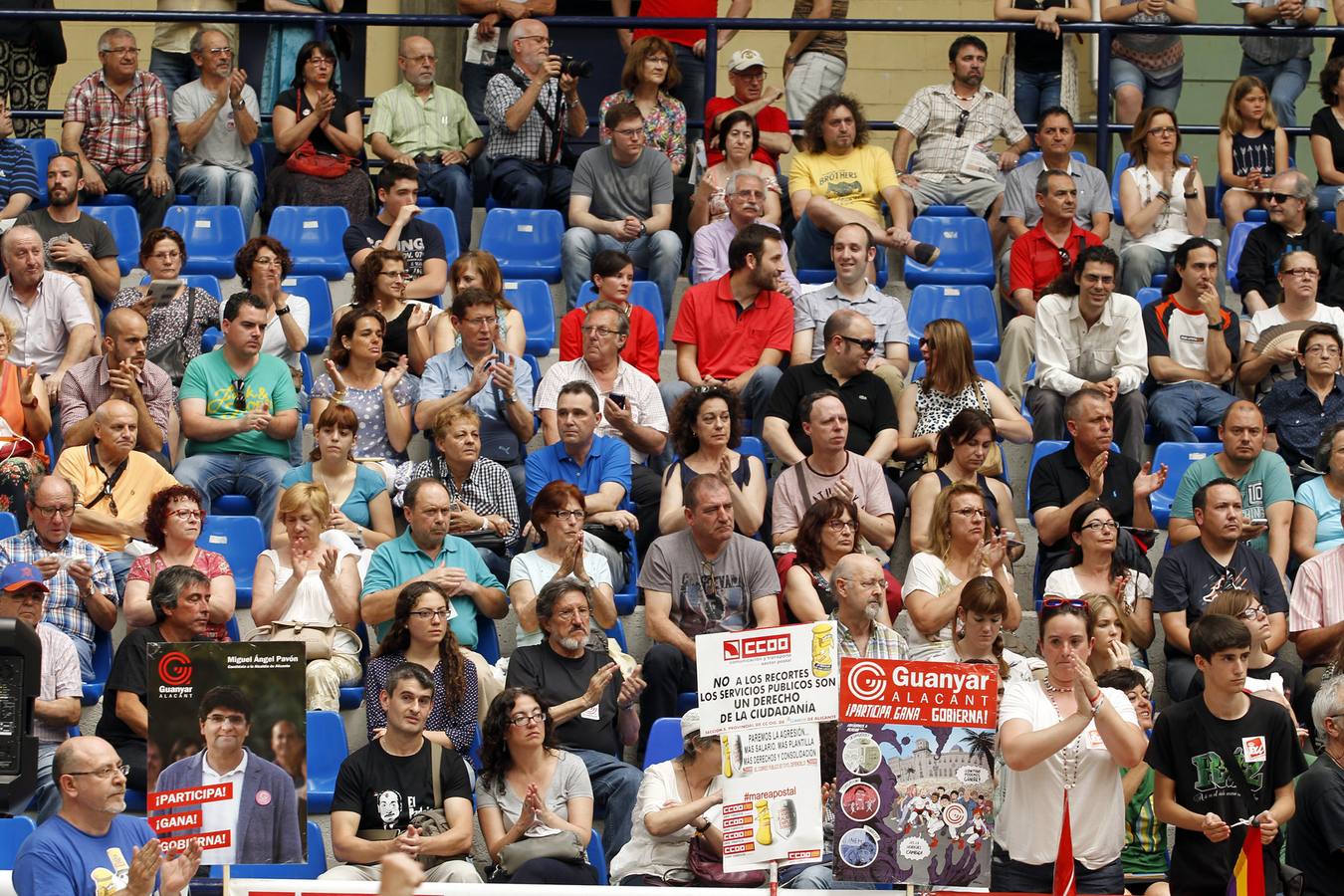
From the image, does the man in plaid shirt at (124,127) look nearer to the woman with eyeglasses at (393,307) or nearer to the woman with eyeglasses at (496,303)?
the woman with eyeglasses at (393,307)

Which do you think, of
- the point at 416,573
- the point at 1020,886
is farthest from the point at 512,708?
the point at 1020,886

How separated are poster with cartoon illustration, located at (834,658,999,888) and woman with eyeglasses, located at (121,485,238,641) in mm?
3088

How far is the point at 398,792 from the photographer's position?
24.3 ft

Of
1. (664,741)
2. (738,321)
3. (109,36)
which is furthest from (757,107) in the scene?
(664,741)

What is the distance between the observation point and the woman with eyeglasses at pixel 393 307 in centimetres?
1034

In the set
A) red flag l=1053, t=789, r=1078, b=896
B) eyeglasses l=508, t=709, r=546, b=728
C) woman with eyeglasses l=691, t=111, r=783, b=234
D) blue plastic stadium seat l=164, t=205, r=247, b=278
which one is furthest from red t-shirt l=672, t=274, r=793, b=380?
red flag l=1053, t=789, r=1078, b=896

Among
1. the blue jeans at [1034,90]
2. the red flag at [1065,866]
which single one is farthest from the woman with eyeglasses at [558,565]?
the blue jeans at [1034,90]

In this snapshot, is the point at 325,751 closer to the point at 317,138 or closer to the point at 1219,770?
the point at 1219,770

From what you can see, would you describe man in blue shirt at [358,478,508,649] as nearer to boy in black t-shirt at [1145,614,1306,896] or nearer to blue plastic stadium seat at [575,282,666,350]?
blue plastic stadium seat at [575,282,666,350]

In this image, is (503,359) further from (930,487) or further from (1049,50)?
(1049,50)

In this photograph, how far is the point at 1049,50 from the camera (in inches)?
492

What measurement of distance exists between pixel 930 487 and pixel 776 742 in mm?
2977

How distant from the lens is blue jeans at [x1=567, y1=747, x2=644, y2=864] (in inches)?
310

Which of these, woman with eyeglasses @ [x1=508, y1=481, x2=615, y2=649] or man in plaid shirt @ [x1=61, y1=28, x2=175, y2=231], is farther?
man in plaid shirt @ [x1=61, y1=28, x2=175, y2=231]
